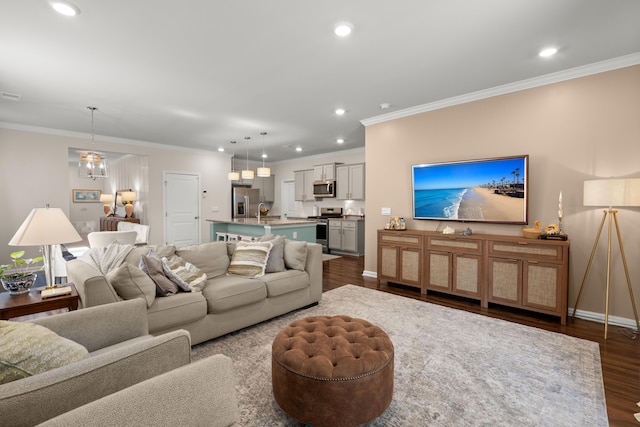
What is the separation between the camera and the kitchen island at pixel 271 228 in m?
5.44

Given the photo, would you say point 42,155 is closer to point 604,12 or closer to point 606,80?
point 604,12

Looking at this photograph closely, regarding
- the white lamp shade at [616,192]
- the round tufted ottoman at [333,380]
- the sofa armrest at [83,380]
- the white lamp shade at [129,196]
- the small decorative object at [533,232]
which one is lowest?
the round tufted ottoman at [333,380]

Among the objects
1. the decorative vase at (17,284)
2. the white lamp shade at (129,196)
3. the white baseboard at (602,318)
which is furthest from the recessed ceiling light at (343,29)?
the white lamp shade at (129,196)

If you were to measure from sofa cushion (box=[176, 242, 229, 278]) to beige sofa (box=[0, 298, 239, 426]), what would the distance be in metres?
2.08

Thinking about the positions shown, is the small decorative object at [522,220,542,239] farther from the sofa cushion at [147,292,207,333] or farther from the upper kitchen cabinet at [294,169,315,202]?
the upper kitchen cabinet at [294,169,315,202]

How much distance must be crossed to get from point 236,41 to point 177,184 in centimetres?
564

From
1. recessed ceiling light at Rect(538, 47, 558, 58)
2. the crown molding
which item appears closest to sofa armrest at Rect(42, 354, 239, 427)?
recessed ceiling light at Rect(538, 47, 558, 58)

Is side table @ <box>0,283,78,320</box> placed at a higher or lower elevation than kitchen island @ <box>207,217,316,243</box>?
lower

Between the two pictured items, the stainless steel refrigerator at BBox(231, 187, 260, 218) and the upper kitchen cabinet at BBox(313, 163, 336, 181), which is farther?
the stainless steel refrigerator at BBox(231, 187, 260, 218)

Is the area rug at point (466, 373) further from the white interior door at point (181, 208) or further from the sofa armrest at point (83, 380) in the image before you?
the white interior door at point (181, 208)

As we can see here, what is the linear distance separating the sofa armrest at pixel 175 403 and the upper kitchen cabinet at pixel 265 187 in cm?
887

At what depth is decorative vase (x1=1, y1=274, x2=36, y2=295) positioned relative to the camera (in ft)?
7.04

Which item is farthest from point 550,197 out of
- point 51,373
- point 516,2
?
point 51,373

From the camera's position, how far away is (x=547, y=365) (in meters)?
2.38
